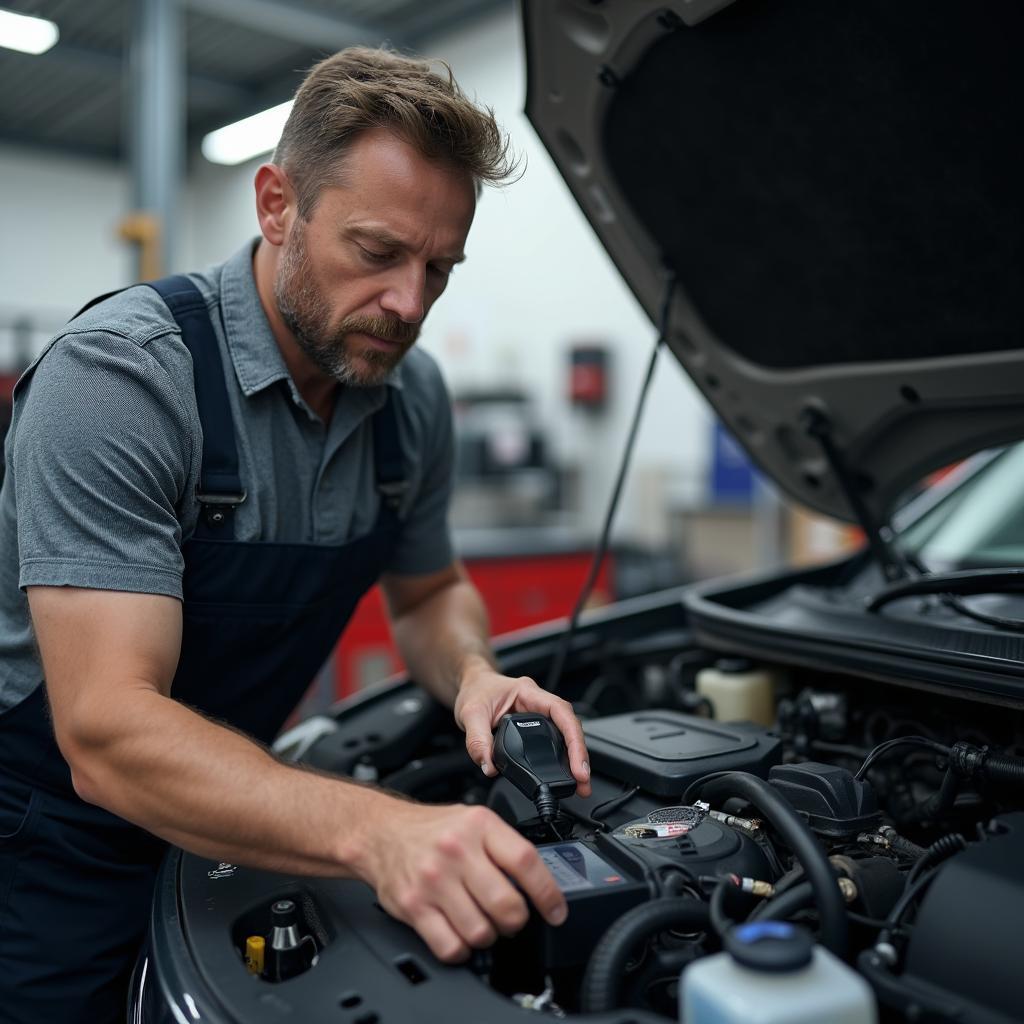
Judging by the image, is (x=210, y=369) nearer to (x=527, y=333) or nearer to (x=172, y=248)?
(x=172, y=248)

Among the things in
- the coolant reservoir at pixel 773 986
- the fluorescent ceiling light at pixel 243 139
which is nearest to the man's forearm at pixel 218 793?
the coolant reservoir at pixel 773 986

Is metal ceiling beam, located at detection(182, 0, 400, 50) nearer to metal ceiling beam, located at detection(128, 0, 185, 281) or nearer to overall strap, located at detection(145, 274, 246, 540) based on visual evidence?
metal ceiling beam, located at detection(128, 0, 185, 281)

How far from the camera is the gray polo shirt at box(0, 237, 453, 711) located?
1.04m

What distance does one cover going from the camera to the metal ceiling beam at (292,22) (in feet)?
23.0

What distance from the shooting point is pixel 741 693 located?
145 centimetres

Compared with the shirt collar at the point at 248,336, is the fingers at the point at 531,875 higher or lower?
lower

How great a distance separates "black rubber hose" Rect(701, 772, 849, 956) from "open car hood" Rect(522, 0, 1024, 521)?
2.35ft

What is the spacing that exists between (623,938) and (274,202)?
99cm

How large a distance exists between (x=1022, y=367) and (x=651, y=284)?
0.55 metres

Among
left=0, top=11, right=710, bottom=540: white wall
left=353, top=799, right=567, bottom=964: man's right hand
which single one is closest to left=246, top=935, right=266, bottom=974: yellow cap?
left=353, top=799, right=567, bottom=964: man's right hand

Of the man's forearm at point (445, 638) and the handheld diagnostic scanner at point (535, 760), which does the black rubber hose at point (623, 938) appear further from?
the man's forearm at point (445, 638)

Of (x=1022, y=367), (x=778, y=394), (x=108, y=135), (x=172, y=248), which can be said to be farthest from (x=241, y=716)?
(x=108, y=135)

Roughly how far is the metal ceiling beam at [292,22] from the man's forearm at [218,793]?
22.0ft

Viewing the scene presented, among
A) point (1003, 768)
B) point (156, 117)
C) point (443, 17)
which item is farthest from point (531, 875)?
point (443, 17)
